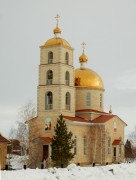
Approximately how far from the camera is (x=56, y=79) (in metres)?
49.4

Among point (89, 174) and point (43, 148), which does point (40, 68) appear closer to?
point (43, 148)

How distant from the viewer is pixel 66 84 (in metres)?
50.3

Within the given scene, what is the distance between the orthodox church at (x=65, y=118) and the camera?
48219 millimetres

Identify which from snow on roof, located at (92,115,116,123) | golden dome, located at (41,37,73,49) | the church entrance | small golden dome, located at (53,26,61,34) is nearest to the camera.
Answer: the church entrance

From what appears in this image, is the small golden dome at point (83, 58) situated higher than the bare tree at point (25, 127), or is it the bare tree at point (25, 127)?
the small golden dome at point (83, 58)

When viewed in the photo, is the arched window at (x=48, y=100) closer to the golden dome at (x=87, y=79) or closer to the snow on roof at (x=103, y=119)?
the golden dome at (x=87, y=79)

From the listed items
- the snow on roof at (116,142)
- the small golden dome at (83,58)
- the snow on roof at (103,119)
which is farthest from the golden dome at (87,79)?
the snow on roof at (116,142)

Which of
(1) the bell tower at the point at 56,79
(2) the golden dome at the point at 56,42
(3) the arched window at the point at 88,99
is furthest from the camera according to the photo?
(3) the arched window at the point at 88,99

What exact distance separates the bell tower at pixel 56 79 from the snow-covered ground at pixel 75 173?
14.9 metres

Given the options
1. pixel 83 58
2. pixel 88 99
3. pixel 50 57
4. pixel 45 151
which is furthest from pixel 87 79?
pixel 45 151

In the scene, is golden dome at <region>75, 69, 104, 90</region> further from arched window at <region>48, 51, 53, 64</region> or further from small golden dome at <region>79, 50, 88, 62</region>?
arched window at <region>48, 51, 53, 64</region>

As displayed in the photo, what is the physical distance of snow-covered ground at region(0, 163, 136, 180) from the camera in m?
27.4

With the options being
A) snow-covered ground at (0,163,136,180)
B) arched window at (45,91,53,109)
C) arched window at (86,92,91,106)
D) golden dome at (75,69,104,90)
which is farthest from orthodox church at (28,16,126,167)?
snow-covered ground at (0,163,136,180)

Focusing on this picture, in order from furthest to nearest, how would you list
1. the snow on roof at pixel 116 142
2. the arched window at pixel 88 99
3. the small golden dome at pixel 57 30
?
the arched window at pixel 88 99 → the snow on roof at pixel 116 142 → the small golden dome at pixel 57 30
